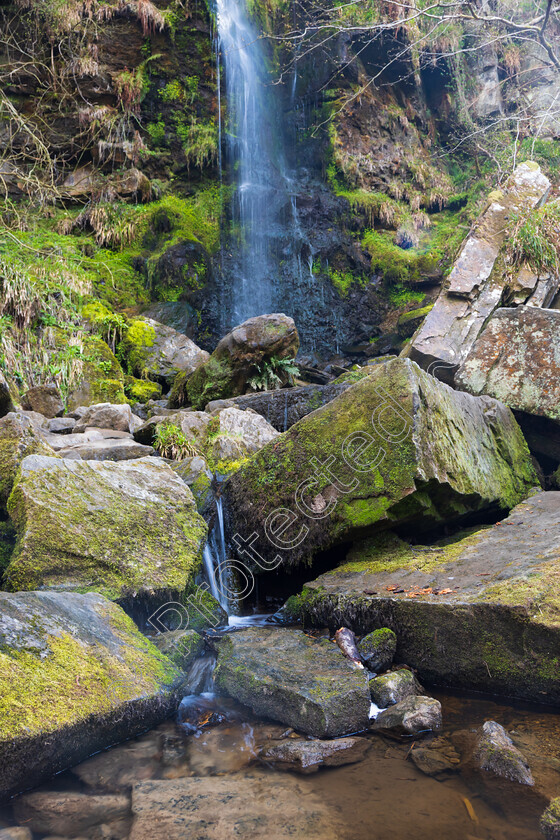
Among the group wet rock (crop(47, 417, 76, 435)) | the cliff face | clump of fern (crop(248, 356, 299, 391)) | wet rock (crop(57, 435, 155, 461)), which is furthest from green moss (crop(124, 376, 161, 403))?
Result: wet rock (crop(57, 435, 155, 461))

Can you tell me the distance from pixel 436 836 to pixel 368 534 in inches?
86.0

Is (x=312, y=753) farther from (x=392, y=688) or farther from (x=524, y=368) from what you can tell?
(x=524, y=368)

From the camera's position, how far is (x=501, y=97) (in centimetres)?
1755

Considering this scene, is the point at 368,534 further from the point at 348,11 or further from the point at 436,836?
the point at 348,11

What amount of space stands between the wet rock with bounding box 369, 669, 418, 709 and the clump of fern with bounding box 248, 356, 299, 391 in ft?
18.6

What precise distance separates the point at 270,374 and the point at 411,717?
20.1ft

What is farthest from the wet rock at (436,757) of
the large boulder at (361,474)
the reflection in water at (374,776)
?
the large boulder at (361,474)

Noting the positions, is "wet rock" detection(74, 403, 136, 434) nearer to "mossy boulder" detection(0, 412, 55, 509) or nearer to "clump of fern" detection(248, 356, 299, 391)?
"clump of fern" detection(248, 356, 299, 391)

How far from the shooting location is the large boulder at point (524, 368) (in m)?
5.80

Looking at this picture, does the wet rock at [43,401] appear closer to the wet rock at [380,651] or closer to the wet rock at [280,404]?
the wet rock at [280,404]

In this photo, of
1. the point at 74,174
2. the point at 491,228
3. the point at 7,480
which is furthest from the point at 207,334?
the point at 7,480

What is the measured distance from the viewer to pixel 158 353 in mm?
10016

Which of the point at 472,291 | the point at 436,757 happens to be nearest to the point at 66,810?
the point at 436,757

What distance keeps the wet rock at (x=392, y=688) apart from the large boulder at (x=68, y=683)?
0.97 metres
